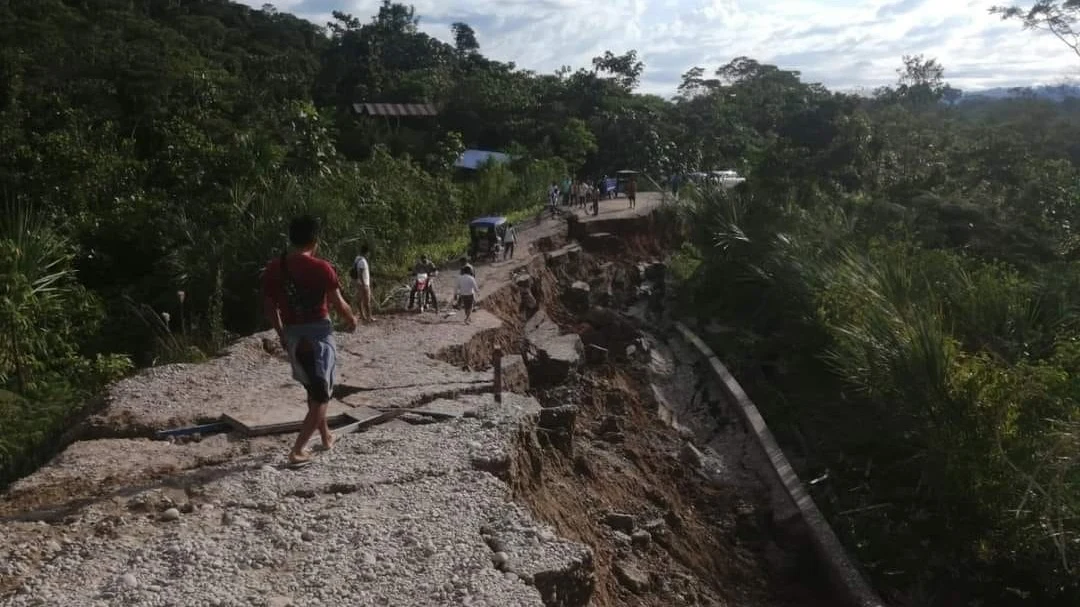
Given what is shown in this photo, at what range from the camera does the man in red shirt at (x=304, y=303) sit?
5488 mm

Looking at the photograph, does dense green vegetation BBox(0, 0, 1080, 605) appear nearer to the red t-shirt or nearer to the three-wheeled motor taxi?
the three-wheeled motor taxi

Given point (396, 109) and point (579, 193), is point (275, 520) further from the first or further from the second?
point (396, 109)

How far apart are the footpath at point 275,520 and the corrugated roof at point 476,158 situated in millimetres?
22928

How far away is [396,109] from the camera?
3800cm

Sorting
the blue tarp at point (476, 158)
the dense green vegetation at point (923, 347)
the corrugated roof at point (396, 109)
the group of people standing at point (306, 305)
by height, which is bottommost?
the dense green vegetation at point (923, 347)

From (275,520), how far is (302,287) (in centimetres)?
141

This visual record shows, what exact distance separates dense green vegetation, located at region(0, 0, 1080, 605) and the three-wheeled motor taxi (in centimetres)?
44

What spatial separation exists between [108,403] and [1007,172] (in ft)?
55.0

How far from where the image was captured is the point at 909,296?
30.1ft

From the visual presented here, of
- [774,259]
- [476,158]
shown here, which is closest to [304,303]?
[774,259]

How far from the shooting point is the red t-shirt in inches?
216

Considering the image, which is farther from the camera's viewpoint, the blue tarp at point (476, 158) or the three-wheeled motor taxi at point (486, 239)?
the blue tarp at point (476, 158)

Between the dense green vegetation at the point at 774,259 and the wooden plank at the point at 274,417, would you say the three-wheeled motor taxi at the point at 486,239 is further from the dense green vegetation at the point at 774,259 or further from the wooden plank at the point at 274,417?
the wooden plank at the point at 274,417

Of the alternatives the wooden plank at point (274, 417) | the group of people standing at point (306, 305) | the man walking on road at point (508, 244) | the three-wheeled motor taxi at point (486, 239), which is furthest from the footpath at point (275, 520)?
the man walking on road at point (508, 244)
